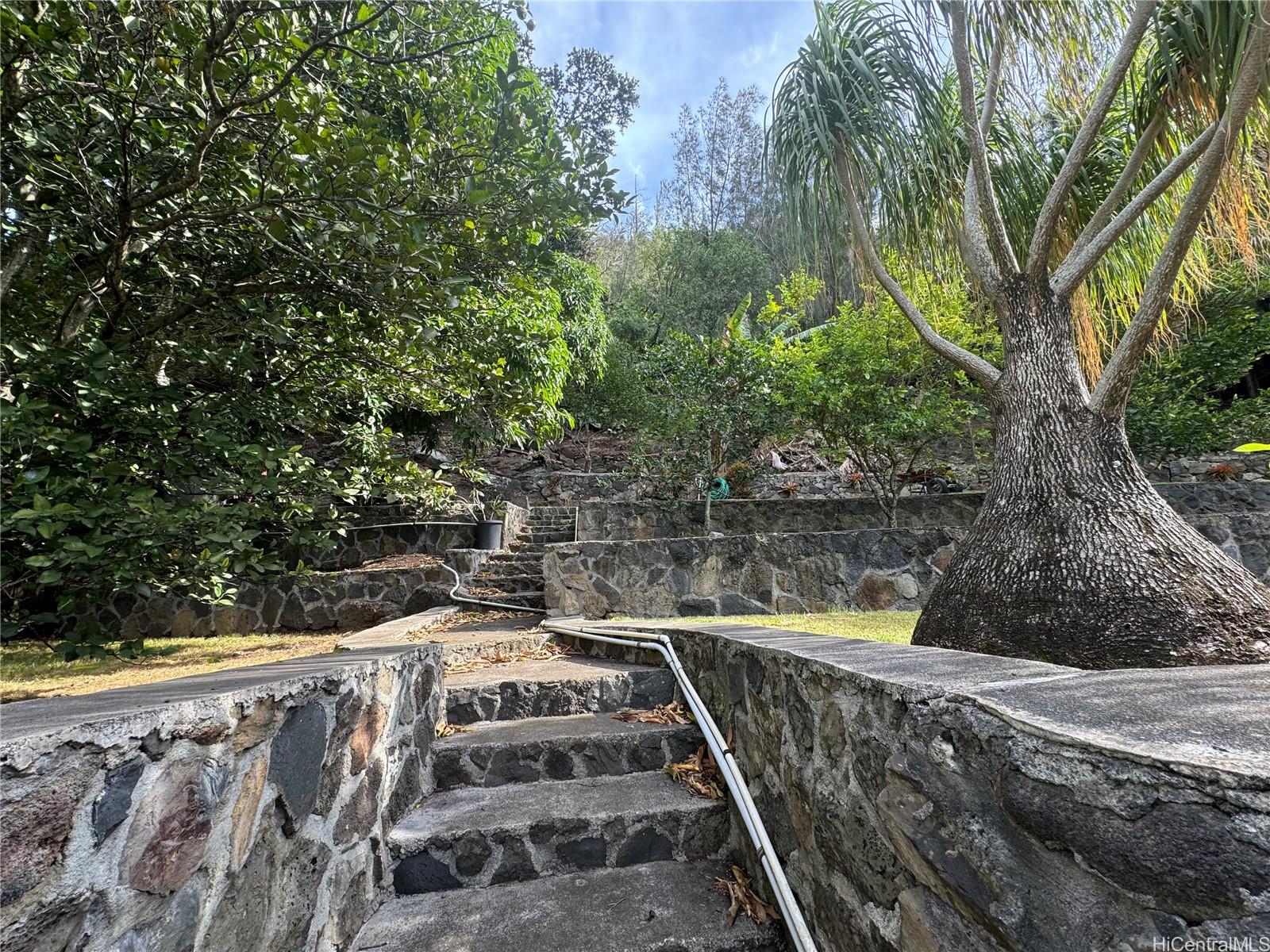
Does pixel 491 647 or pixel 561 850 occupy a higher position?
pixel 491 647

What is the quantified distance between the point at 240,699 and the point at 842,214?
400cm

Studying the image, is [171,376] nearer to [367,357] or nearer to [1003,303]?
[367,357]

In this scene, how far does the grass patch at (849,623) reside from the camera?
3.02 m

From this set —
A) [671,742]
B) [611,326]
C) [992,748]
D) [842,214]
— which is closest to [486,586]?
[671,742]

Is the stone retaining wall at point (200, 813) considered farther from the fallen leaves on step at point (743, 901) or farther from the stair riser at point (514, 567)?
the stair riser at point (514, 567)

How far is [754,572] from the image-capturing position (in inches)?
189

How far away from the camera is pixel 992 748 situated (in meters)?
0.77

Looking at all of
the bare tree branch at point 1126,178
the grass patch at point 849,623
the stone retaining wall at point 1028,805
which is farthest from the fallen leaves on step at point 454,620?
the bare tree branch at point 1126,178

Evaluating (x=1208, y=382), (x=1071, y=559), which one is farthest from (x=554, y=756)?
(x=1208, y=382)

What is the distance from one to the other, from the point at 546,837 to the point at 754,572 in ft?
11.1

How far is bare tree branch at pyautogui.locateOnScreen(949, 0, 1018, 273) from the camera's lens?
9.38ft

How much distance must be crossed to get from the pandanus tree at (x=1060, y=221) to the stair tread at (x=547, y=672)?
146cm

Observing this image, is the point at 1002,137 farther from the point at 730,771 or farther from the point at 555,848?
the point at 555,848

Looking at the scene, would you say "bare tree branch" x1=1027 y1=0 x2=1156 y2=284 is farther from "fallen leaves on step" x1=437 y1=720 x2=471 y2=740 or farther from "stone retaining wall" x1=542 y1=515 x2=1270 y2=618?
"fallen leaves on step" x1=437 y1=720 x2=471 y2=740
